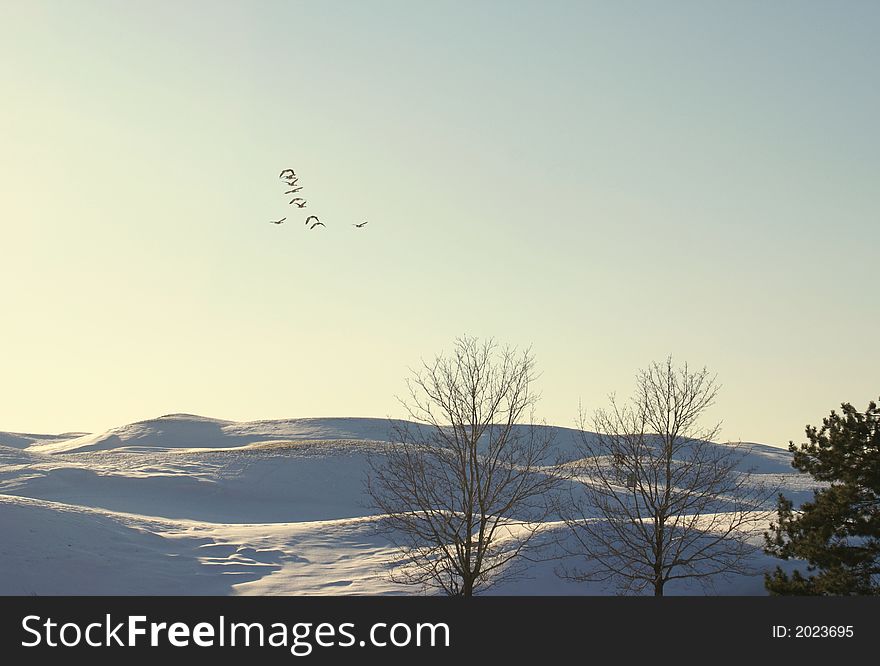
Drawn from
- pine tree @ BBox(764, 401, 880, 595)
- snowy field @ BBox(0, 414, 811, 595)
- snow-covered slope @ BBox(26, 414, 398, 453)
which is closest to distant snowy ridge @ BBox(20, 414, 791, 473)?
snow-covered slope @ BBox(26, 414, 398, 453)

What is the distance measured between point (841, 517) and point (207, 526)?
1358 inches

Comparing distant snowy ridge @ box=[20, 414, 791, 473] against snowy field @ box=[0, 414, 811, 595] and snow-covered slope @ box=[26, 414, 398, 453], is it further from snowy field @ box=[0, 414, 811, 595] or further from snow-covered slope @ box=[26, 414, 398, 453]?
snowy field @ box=[0, 414, 811, 595]

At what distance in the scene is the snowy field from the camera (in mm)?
39219

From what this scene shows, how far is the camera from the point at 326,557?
1777 inches

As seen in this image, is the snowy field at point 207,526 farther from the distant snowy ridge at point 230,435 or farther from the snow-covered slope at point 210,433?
the snow-covered slope at point 210,433

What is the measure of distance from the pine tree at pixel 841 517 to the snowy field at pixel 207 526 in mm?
12890

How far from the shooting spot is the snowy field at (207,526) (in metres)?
39.2

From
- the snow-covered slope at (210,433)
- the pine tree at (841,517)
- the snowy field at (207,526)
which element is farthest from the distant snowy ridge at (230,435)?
the pine tree at (841,517)

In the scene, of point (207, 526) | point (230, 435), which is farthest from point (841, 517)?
point (230, 435)

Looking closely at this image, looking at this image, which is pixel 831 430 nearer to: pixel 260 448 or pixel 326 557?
pixel 326 557

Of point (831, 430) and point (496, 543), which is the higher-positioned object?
point (831, 430)
